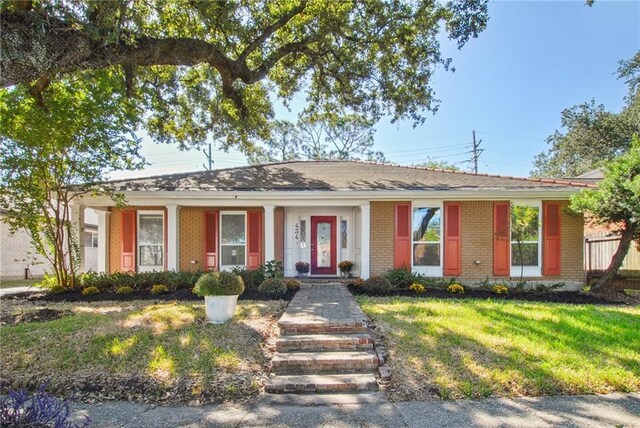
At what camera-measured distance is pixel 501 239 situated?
1077 centimetres

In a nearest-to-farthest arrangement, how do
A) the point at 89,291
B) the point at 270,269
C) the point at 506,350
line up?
the point at 506,350 < the point at 89,291 < the point at 270,269

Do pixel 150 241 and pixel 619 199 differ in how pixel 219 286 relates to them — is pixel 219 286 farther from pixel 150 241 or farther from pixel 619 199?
pixel 619 199

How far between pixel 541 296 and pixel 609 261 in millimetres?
4640

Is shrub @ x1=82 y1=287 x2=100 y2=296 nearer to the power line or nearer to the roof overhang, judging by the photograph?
the roof overhang

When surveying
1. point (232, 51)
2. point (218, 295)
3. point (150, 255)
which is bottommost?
point (218, 295)

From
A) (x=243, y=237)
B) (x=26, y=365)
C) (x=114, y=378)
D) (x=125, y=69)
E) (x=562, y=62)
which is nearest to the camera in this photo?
(x=114, y=378)

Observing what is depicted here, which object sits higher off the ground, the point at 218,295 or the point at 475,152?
the point at 475,152

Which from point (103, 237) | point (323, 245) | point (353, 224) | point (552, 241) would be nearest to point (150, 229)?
point (103, 237)

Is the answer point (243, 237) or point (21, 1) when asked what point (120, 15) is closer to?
point (21, 1)

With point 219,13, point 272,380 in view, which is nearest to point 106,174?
point 219,13

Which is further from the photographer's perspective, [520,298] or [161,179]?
[161,179]

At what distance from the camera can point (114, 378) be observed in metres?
4.59

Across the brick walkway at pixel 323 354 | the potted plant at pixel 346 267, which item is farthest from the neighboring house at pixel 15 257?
the brick walkway at pixel 323 354

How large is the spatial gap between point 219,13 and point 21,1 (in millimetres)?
4165
